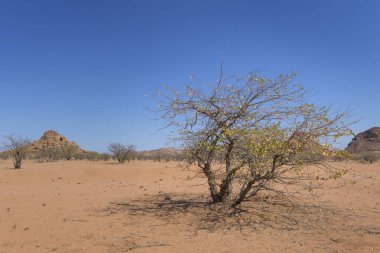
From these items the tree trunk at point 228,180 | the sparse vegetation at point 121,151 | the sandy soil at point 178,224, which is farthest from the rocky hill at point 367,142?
the tree trunk at point 228,180

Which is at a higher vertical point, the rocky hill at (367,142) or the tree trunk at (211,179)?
the rocky hill at (367,142)

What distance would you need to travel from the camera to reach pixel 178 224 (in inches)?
319

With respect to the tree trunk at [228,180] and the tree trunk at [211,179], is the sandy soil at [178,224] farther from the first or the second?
the tree trunk at [228,180]

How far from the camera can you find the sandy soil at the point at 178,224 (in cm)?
645

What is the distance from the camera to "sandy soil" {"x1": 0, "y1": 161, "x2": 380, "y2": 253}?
21.2 feet

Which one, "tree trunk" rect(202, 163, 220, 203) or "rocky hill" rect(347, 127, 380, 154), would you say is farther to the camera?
"rocky hill" rect(347, 127, 380, 154)

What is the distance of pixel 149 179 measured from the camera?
19.2 metres

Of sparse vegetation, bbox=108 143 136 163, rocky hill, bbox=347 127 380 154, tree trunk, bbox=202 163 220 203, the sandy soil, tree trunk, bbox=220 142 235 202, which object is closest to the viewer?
the sandy soil

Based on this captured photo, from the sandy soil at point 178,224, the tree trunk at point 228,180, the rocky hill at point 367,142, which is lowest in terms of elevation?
the sandy soil at point 178,224

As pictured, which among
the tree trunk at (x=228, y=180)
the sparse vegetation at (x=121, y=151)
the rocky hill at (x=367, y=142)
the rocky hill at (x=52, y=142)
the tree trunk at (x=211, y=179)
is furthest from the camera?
the rocky hill at (x=367, y=142)

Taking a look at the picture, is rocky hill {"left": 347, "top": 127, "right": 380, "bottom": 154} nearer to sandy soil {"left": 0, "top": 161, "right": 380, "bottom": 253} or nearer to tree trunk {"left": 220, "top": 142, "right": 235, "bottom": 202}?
sandy soil {"left": 0, "top": 161, "right": 380, "bottom": 253}

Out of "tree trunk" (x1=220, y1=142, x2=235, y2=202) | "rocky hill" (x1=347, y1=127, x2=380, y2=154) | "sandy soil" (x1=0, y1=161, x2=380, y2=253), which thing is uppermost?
"rocky hill" (x1=347, y1=127, x2=380, y2=154)

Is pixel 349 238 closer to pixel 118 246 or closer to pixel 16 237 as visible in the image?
pixel 118 246

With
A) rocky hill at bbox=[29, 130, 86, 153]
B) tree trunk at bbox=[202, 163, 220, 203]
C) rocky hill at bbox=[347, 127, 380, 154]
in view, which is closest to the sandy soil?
tree trunk at bbox=[202, 163, 220, 203]
